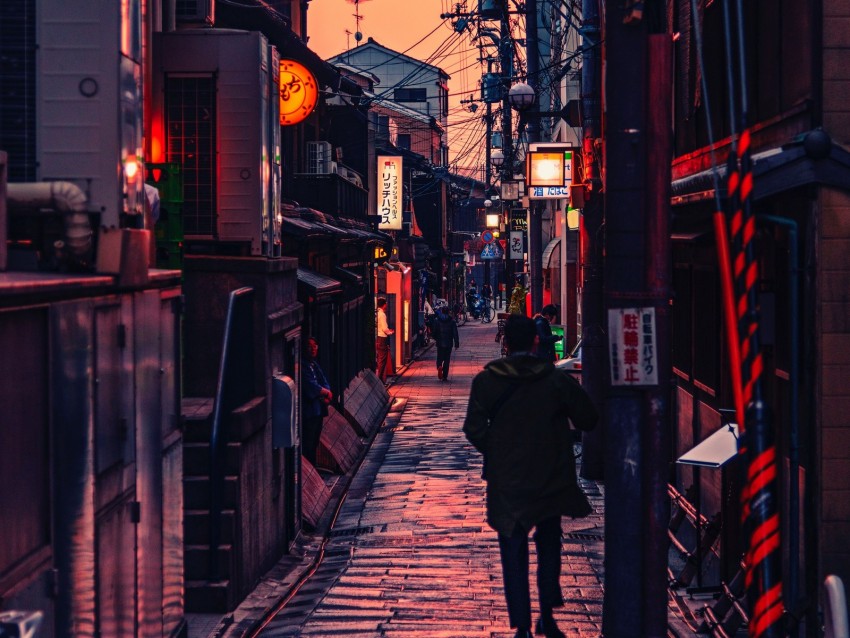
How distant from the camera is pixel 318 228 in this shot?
22516 millimetres

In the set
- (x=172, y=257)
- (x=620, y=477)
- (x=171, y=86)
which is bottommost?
(x=620, y=477)

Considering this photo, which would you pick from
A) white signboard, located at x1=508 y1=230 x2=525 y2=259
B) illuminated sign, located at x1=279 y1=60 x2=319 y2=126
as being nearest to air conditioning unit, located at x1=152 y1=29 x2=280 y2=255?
illuminated sign, located at x1=279 y1=60 x2=319 y2=126

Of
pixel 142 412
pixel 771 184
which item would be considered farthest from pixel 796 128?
pixel 142 412

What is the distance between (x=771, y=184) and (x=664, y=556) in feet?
9.67

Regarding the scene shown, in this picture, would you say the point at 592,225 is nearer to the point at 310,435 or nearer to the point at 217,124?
the point at 310,435

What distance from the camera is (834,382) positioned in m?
8.93

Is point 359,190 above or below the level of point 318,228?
above

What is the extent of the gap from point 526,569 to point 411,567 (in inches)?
208

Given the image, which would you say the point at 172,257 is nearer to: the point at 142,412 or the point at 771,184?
the point at 142,412

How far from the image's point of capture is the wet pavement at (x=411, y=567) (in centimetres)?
1120

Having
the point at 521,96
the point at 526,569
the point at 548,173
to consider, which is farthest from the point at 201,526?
the point at 548,173

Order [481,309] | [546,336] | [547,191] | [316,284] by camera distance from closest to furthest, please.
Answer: [316,284]
[546,336]
[547,191]
[481,309]

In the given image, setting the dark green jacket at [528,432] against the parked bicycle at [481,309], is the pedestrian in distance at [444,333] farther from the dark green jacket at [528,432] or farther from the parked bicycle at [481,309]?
the parked bicycle at [481,309]

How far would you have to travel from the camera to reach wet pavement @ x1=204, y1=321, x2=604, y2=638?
11195 millimetres
